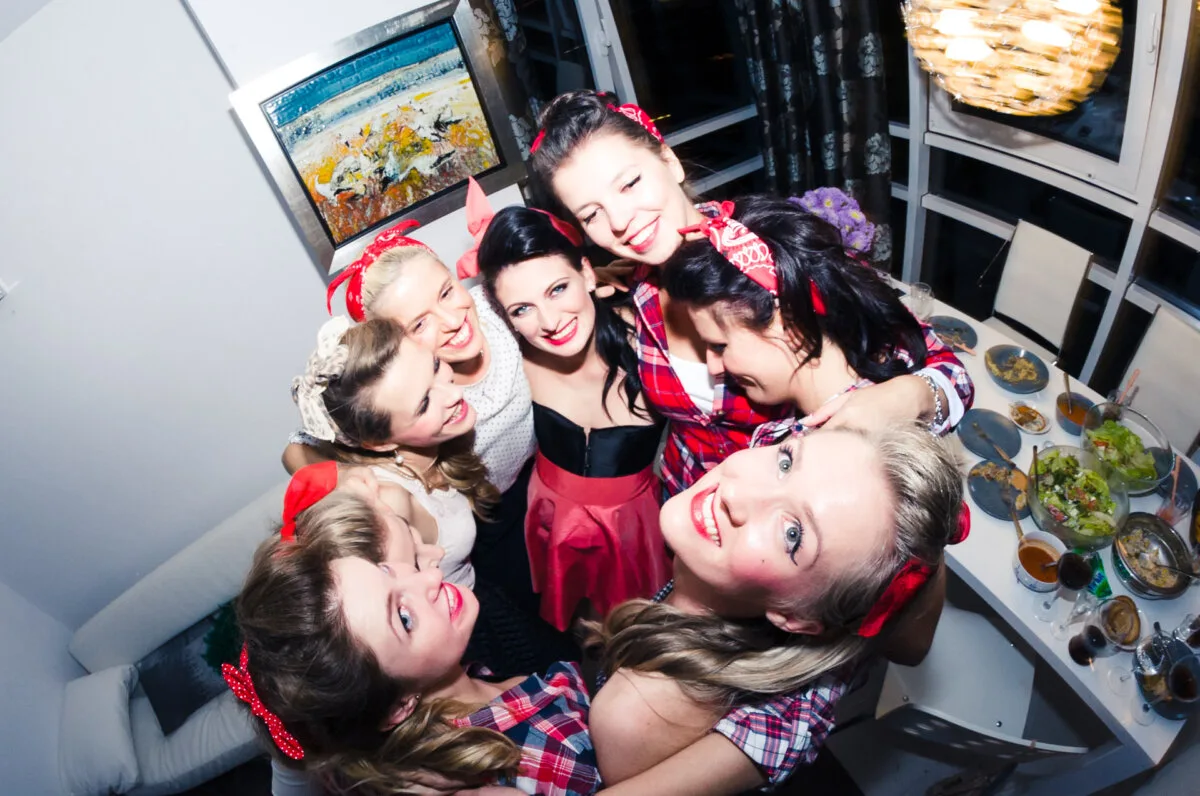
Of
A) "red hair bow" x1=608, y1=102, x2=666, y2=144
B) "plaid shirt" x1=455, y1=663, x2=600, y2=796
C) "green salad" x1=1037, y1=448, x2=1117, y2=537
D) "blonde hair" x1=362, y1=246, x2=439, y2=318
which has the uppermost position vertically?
"red hair bow" x1=608, y1=102, x2=666, y2=144

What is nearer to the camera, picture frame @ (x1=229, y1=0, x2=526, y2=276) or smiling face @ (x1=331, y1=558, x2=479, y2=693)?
smiling face @ (x1=331, y1=558, x2=479, y2=693)

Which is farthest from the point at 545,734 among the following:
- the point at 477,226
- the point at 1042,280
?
the point at 1042,280

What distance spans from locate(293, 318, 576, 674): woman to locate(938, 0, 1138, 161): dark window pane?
3091 mm

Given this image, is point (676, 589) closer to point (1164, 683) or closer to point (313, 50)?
point (1164, 683)

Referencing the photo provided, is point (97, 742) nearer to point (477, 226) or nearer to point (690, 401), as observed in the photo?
point (477, 226)

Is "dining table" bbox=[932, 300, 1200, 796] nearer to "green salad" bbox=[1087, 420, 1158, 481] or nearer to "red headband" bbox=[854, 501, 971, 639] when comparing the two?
"green salad" bbox=[1087, 420, 1158, 481]

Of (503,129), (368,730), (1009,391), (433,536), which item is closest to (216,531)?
(433,536)

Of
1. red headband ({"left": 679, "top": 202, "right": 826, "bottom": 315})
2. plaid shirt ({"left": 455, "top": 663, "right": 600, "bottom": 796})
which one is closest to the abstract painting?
red headband ({"left": 679, "top": 202, "right": 826, "bottom": 315})

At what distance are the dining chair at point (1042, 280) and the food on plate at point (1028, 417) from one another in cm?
70

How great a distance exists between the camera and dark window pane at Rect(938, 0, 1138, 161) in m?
2.72

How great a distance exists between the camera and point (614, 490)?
230 cm

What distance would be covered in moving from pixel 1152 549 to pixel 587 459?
1.82 m

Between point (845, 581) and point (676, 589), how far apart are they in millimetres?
542

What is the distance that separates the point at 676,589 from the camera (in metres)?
1.70
